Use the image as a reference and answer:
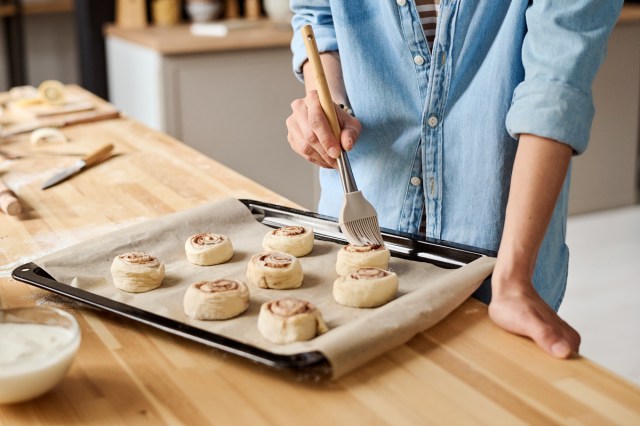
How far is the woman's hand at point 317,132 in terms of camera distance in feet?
3.70

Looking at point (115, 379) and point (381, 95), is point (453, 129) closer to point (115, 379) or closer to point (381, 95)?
point (381, 95)

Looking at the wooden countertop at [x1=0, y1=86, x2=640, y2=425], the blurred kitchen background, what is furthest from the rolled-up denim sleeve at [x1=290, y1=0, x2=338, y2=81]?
the blurred kitchen background

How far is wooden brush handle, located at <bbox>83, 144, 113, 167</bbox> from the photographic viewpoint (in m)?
1.66

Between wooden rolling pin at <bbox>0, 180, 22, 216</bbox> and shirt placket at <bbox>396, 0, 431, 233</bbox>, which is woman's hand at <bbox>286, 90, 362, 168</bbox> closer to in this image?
shirt placket at <bbox>396, 0, 431, 233</bbox>

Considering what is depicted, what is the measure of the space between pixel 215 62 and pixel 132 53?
0.41m

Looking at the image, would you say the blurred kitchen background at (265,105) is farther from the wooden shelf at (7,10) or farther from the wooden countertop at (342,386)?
the wooden countertop at (342,386)

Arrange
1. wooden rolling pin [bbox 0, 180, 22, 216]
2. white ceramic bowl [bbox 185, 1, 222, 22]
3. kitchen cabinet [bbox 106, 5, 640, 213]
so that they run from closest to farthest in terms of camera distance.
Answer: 1. wooden rolling pin [bbox 0, 180, 22, 216]
2. kitchen cabinet [bbox 106, 5, 640, 213]
3. white ceramic bowl [bbox 185, 1, 222, 22]

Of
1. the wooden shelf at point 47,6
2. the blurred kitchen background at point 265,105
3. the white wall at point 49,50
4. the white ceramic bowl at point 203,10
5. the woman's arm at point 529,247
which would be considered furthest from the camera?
the white wall at point 49,50

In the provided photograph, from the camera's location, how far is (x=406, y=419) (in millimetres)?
738

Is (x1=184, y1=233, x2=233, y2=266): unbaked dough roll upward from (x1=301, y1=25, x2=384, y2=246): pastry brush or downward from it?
downward

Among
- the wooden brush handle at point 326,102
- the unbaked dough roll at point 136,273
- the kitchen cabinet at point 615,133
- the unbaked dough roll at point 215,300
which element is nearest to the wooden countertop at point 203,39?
the kitchen cabinet at point 615,133

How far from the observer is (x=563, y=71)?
992 millimetres

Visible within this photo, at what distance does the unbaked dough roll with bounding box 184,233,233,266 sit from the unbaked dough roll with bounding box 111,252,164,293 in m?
0.06

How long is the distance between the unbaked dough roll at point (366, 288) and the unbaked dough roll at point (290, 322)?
7 centimetres
